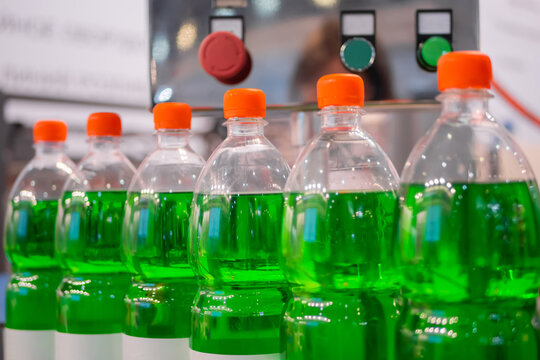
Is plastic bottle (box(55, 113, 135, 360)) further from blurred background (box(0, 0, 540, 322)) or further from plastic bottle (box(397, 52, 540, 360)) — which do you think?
plastic bottle (box(397, 52, 540, 360))

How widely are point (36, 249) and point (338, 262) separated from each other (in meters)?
0.70

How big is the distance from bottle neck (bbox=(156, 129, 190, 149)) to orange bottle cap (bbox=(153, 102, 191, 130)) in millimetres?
18

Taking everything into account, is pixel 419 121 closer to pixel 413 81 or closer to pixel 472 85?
pixel 413 81

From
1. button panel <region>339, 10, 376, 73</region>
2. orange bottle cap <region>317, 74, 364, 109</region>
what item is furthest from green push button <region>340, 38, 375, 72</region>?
orange bottle cap <region>317, 74, 364, 109</region>

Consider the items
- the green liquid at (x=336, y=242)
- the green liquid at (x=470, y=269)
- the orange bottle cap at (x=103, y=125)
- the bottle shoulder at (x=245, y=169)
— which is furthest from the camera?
the orange bottle cap at (x=103, y=125)

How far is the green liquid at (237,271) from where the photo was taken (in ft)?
2.48

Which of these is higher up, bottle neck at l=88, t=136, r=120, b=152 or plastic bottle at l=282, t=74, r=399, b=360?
bottle neck at l=88, t=136, r=120, b=152

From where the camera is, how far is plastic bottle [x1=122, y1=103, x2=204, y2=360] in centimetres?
85

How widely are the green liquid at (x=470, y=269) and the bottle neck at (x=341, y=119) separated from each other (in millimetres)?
162

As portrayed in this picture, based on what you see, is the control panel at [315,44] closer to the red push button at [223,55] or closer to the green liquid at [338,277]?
the red push button at [223,55]

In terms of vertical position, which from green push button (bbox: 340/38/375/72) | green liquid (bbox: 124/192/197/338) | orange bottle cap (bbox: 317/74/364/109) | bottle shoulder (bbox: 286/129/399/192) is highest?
green push button (bbox: 340/38/375/72)

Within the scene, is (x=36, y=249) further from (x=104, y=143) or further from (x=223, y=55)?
(x=223, y=55)

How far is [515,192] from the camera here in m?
0.60

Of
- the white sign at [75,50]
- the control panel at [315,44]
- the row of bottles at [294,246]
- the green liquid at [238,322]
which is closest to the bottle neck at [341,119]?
the row of bottles at [294,246]
